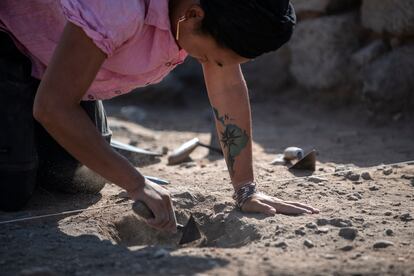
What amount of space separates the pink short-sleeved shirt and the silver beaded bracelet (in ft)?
1.82

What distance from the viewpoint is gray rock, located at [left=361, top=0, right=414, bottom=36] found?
469 cm

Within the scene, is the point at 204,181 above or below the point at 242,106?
below

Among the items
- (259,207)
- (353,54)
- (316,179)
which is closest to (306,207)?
(259,207)

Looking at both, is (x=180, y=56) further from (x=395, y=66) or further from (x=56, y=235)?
(x=395, y=66)

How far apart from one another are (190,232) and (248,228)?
0.21 metres

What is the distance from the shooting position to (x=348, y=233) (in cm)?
257

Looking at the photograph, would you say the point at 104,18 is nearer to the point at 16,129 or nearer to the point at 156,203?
the point at 156,203

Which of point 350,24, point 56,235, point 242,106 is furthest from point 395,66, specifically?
point 56,235

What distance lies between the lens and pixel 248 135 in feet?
9.84

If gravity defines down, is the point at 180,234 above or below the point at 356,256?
below

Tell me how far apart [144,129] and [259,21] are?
3.18 metres

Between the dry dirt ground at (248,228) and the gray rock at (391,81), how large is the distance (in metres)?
0.52

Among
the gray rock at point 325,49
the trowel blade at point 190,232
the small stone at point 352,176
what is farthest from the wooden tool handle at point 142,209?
the gray rock at point 325,49

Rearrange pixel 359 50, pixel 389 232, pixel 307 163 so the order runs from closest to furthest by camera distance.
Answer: pixel 389 232 < pixel 307 163 < pixel 359 50
